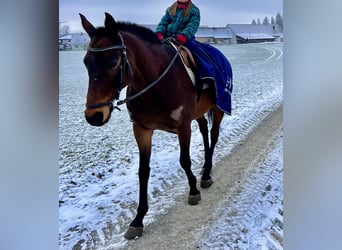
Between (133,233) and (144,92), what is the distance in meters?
0.51

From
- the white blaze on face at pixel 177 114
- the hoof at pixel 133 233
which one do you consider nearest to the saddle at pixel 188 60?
the white blaze on face at pixel 177 114

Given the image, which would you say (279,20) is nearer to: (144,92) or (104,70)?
(144,92)

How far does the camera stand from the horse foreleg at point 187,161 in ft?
4.54

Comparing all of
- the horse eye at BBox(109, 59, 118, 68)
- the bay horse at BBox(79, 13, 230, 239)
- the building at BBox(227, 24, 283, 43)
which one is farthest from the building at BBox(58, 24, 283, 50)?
the horse eye at BBox(109, 59, 118, 68)

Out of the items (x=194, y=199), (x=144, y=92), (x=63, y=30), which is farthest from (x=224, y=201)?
(x=63, y=30)

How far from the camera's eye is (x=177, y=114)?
1.35 metres

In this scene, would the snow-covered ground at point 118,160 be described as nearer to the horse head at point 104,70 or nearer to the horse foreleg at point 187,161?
the horse foreleg at point 187,161

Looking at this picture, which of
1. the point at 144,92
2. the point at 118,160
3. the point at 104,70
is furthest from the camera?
the point at 118,160

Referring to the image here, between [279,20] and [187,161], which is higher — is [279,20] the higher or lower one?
the higher one

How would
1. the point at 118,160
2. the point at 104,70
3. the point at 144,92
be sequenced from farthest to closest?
the point at 118,160, the point at 144,92, the point at 104,70

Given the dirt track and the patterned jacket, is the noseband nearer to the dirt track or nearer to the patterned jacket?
the patterned jacket
